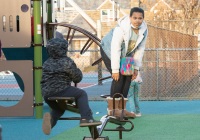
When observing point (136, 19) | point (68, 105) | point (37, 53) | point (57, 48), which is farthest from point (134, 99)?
point (57, 48)

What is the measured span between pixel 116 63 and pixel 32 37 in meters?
3.96

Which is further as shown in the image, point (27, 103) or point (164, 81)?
point (164, 81)

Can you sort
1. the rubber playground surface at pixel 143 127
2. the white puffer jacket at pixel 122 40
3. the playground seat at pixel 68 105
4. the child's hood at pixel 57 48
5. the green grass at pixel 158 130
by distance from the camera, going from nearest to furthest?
the playground seat at pixel 68 105
the child's hood at pixel 57 48
the white puffer jacket at pixel 122 40
the green grass at pixel 158 130
the rubber playground surface at pixel 143 127

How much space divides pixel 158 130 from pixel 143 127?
0.56m

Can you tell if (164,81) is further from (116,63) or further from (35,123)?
(116,63)

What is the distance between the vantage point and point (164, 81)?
60.7 feet

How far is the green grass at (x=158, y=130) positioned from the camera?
10.1 metres

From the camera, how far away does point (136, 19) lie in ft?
33.9

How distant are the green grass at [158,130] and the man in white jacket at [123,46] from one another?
29.0 inches

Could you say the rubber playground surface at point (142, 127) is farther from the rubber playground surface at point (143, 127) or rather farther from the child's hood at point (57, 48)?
the child's hood at point (57, 48)

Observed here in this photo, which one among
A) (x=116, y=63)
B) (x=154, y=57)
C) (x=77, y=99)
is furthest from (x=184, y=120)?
(x=154, y=57)

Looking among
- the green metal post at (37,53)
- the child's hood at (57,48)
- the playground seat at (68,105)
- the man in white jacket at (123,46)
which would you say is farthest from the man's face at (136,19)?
the green metal post at (37,53)

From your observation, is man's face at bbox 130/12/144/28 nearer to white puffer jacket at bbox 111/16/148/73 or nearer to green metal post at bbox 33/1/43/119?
white puffer jacket at bbox 111/16/148/73

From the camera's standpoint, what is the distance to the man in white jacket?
32.2 feet
